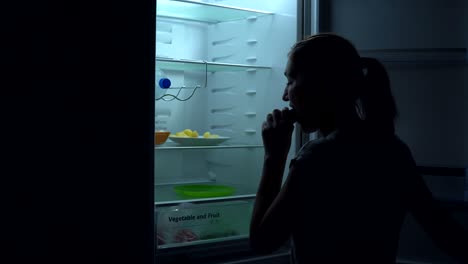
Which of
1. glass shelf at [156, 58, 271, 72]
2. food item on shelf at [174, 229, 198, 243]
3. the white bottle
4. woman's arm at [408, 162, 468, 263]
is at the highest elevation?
glass shelf at [156, 58, 271, 72]

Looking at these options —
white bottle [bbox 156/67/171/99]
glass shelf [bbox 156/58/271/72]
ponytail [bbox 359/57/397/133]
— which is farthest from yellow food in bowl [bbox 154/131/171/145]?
ponytail [bbox 359/57/397/133]

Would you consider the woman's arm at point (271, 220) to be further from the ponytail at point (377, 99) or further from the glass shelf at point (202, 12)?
the glass shelf at point (202, 12)

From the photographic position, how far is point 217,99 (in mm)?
2363

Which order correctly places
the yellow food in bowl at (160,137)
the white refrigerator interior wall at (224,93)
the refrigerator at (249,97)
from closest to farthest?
the refrigerator at (249,97) → the yellow food in bowl at (160,137) → the white refrigerator interior wall at (224,93)

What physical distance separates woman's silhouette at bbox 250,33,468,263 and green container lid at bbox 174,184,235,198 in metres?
0.92

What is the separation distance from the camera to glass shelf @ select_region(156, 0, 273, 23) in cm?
207

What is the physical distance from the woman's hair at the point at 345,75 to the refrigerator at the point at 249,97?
588 mm

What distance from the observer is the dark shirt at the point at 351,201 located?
1.02m

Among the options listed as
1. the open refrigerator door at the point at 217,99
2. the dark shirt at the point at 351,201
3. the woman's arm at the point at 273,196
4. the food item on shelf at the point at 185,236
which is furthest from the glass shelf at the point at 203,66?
the dark shirt at the point at 351,201
